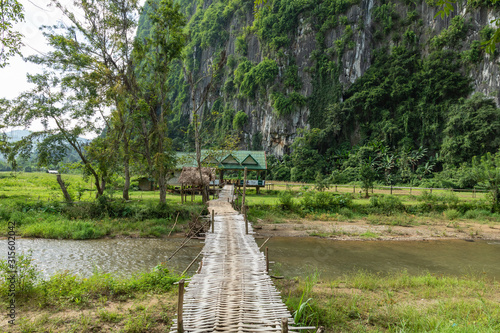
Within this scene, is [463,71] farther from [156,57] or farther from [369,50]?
[156,57]

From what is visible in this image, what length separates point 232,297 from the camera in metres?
5.06

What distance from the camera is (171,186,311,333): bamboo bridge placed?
4359mm

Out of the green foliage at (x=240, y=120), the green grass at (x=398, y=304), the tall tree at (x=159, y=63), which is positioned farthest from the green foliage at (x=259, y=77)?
the green grass at (x=398, y=304)

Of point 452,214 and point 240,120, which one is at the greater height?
point 240,120

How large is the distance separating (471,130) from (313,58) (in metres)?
24.9

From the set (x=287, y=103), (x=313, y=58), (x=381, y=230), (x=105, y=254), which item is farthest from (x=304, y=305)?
(x=313, y=58)

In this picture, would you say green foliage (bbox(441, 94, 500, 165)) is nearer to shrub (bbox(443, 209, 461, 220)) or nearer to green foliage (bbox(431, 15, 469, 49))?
green foliage (bbox(431, 15, 469, 49))

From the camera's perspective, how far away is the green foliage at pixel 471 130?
1069 inches

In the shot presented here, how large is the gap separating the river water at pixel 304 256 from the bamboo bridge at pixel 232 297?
2.73 meters

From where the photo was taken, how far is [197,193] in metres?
23.7

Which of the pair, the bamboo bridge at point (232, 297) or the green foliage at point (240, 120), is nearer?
the bamboo bridge at point (232, 297)

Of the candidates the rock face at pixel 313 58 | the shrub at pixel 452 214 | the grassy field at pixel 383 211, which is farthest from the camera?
the rock face at pixel 313 58

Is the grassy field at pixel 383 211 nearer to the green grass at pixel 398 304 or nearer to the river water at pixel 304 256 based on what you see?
the river water at pixel 304 256

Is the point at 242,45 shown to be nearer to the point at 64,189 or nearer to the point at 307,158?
the point at 307,158
